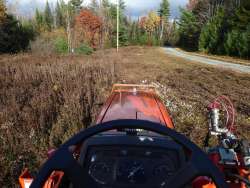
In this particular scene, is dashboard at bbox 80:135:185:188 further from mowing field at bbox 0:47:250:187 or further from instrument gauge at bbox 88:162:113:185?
mowing field at bbox 0:47:250:187

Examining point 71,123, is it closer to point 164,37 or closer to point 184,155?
point 184,155

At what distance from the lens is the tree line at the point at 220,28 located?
37219mm

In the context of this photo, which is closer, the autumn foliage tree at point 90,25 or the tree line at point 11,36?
the tree line at point 11,36

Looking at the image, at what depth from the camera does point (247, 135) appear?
278 inches

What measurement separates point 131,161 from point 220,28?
47126mm

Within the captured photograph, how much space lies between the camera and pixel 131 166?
2262 millimetres

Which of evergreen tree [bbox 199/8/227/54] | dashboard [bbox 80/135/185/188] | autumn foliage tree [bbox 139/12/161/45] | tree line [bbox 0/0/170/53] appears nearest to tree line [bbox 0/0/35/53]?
tree line [bbox 0/0/170/53]

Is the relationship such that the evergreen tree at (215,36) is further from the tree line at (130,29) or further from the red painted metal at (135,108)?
the red painted metal at (135,108)

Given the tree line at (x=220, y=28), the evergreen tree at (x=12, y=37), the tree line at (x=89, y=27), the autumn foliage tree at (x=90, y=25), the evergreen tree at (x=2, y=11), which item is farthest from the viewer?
the autumn foliage tree at (x=90, y=25)

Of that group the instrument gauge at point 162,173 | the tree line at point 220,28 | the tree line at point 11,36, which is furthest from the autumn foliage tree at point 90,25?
the instrument gauge at point 162,173

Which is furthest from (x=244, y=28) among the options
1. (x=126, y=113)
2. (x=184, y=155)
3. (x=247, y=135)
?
(x=184, y=155)

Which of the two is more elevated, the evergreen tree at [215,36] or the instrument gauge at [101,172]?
the instrument gauge at [101,172]

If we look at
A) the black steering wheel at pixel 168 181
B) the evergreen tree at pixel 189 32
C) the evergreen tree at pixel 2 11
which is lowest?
the evergreen tree at pixel 189 32

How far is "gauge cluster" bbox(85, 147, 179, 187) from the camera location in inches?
86.0
